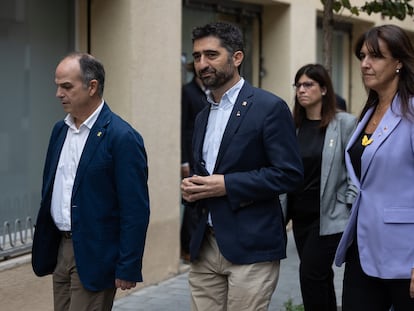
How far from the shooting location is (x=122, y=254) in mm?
3990

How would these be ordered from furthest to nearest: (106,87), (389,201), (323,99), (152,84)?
(152,84)
(106,87)
(323,99)
(389,201)

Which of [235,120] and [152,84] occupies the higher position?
[152,84]

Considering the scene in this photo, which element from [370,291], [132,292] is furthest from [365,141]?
[132,292]

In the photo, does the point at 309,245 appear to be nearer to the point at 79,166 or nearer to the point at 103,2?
the point at 79,166

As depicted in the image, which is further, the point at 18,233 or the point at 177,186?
the point at 177,186

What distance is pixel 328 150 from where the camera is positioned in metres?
5.60

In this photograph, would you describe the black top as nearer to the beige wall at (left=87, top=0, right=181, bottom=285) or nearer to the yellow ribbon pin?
the yellow ribbon pin

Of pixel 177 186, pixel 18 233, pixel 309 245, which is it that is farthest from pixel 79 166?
pixel 177 186

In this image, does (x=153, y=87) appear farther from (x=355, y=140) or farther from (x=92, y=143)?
(x=355, y=140)

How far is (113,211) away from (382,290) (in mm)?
1374

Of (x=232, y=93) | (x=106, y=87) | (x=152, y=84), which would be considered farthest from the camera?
(x=152, y=84)

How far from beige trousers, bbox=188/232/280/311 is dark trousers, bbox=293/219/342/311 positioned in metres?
1.35

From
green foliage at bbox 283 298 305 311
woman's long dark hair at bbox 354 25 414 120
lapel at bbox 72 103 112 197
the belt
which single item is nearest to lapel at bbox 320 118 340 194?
green foliage at bbox 283 298 305 311

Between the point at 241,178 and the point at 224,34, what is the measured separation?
0.75m
